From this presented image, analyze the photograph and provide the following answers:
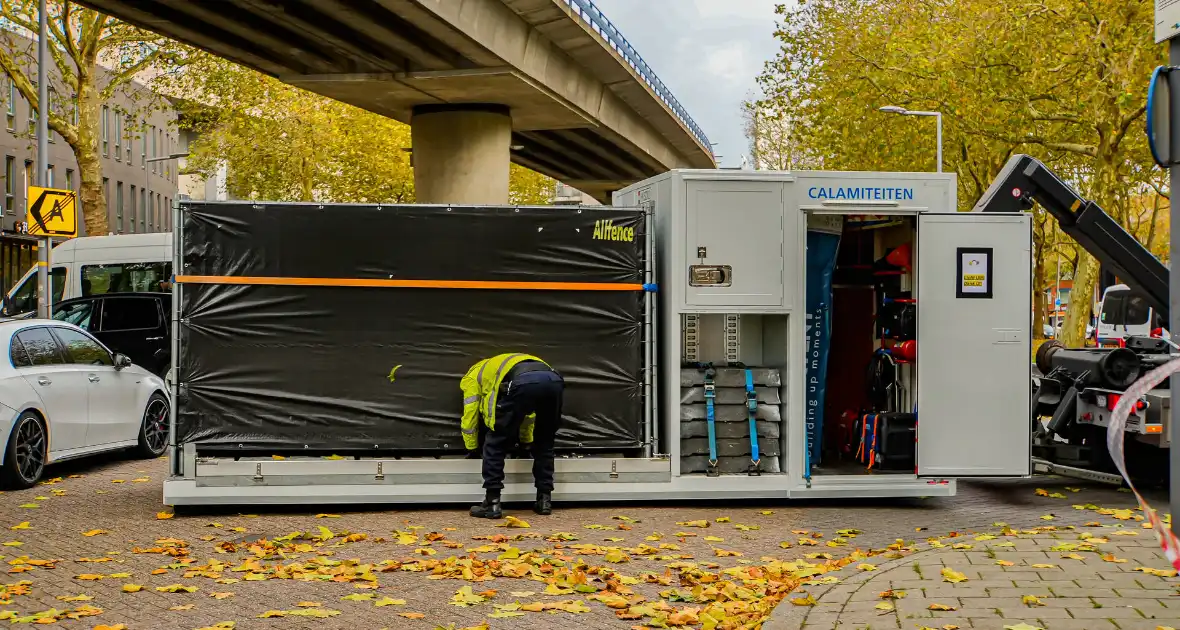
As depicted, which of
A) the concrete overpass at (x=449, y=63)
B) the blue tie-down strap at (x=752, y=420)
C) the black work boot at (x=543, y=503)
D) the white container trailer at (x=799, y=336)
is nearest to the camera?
the black work boot at (x=543, y=503)

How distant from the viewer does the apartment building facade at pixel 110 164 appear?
47000mm

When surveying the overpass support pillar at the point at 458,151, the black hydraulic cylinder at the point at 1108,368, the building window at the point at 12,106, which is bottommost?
the black hydraulic cylinder at the point at 1108,368

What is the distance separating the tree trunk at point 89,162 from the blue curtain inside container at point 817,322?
29.2m

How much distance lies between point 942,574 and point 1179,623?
1.44m

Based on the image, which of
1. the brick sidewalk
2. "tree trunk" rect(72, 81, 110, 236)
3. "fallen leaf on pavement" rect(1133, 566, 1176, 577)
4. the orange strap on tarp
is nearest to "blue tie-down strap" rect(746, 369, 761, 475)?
the orange strap on tarp

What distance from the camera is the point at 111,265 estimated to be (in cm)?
2420

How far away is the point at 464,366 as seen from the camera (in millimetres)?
10250

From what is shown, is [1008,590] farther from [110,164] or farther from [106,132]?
[110,164]

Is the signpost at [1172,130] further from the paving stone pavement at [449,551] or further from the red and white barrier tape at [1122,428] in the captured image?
the paving stone pavement at [449,551]

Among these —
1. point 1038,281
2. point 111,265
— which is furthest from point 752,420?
point 1038,281

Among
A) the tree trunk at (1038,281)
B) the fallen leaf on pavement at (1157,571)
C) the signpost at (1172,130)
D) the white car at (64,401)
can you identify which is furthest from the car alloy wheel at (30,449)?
the tree trunk at (1038,281)

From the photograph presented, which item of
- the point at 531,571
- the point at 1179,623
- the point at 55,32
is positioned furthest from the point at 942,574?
the point at 55,32

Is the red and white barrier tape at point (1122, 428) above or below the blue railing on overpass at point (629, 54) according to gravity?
below

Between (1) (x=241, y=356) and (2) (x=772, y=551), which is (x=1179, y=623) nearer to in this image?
(2) (x=772, y=551)
